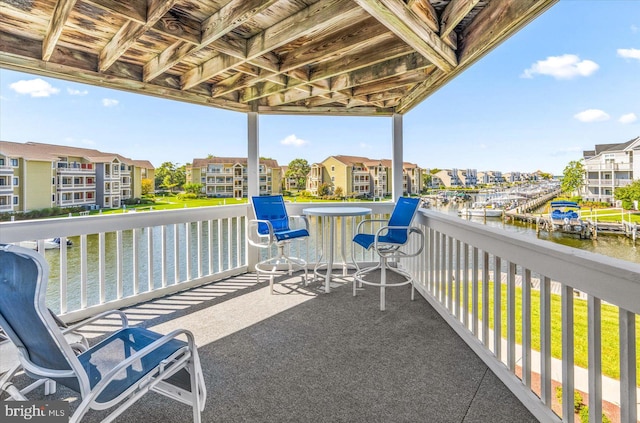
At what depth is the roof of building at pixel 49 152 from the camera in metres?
2.83

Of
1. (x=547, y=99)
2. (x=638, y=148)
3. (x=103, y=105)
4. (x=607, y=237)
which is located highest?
(x=103, y=105)

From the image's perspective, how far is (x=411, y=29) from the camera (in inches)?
91.1

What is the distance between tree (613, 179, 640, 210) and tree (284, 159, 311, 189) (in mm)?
3981

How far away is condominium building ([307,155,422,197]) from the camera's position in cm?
466

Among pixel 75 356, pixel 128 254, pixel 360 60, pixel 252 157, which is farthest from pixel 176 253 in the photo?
pixel 360 60

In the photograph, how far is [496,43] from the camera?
7.70 feet

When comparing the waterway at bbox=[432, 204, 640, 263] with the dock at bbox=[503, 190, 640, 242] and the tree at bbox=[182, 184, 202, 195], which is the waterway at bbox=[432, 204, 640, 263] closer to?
the dock at bbox=[503, 190, 640, 242]

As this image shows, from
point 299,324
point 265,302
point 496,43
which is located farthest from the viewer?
point 265,302

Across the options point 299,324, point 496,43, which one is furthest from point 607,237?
point 299,324

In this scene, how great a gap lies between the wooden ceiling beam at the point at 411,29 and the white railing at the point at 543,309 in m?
1.38

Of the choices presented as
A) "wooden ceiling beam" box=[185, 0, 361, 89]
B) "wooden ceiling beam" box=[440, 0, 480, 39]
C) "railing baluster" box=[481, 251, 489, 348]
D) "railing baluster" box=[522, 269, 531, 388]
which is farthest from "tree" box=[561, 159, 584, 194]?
"wooden ceiling beam" box=[185, 0, 361, 89]

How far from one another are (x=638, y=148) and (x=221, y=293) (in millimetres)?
3785

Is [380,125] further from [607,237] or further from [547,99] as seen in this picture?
[607,237]

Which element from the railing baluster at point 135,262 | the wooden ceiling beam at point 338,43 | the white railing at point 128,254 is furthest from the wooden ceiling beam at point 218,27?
the railing baluster at point 135,262
